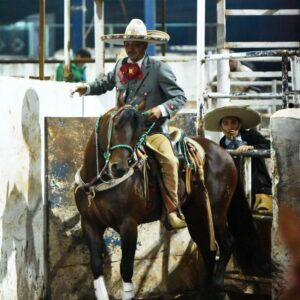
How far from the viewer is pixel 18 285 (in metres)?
6.41

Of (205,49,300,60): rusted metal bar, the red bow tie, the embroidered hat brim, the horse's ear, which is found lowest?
the horse's ear

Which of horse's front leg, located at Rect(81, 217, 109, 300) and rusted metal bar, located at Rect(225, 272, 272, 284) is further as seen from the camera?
rusted metal bar, located at Rect(225, 272, 272, 284)

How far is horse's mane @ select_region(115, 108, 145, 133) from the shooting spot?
6.11m

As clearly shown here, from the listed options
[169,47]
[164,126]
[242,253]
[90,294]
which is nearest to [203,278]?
[242,253]

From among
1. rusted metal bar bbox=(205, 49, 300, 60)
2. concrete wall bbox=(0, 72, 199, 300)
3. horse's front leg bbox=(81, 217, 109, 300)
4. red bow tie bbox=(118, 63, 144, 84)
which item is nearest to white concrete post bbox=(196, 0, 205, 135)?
rusted metal bar bbox=(205, 49, 300, 60)

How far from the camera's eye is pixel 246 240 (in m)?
7.56

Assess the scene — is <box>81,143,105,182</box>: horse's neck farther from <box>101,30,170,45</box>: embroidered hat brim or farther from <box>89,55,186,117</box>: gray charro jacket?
<box>101,30,170,45</box>: embroidered hat brim

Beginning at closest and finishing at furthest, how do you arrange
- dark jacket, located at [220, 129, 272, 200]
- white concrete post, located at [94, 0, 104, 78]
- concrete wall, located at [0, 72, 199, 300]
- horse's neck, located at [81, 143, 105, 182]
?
1. concrete wall, located at [0, 72, 199, 300]
2. horse's neck, located at [81, 143, 105, 182]
3. dark jacket, located at [220, 129, 272, 200]
4. white concrete post, located at [94, 0, 104, 78]

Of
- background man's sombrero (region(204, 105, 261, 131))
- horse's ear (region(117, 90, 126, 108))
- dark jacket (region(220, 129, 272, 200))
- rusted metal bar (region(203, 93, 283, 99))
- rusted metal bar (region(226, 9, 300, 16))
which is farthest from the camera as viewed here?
rusted metal bar (region(226, 9, 300, 16))

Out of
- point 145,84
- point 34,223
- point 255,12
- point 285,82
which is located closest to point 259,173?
point 285,82

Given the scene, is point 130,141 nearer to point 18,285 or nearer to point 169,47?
point 18,285

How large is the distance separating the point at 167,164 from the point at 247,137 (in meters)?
1.86

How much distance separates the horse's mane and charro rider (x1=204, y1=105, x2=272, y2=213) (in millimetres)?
1795

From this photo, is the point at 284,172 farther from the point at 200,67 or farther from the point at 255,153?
the point at 200,67
